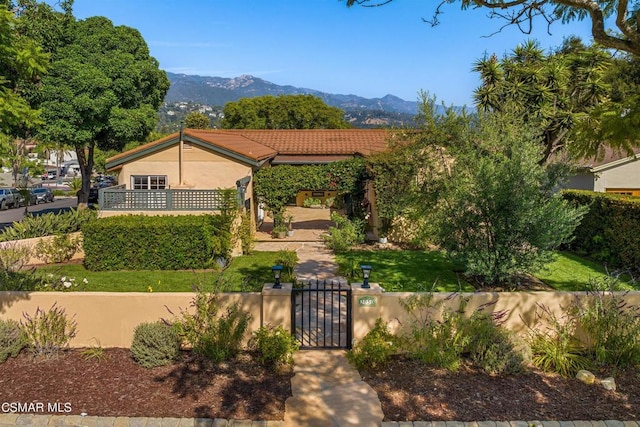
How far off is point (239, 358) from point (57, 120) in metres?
21.3

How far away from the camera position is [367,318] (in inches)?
332

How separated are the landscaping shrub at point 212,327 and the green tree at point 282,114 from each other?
48.4m

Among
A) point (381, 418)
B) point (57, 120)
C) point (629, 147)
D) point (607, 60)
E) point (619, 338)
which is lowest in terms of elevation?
point (381, 418)

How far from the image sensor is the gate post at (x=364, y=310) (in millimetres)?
8367

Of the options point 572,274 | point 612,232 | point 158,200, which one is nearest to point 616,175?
point 612,232

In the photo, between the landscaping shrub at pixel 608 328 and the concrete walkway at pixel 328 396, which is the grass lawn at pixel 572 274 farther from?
the concrete walkway at pixel 328 396

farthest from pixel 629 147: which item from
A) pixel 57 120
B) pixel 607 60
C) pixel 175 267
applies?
pixel 57 120

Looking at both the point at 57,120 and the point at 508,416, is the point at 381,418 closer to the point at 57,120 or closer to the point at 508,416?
the point at 508,416

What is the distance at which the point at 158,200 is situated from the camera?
17266 millimetres

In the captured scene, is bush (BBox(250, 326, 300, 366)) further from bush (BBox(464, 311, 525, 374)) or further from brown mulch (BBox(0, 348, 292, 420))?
bush (BBox(464, 311, 525, 374))

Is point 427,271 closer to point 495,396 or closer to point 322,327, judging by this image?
point 322,327

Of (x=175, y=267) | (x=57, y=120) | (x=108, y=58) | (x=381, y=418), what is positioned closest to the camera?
(x=381, y=418)

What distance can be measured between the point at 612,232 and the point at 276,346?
13.4m

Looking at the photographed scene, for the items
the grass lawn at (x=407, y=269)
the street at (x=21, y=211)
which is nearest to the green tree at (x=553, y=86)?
the grass lawn at (x=407, y=269)
